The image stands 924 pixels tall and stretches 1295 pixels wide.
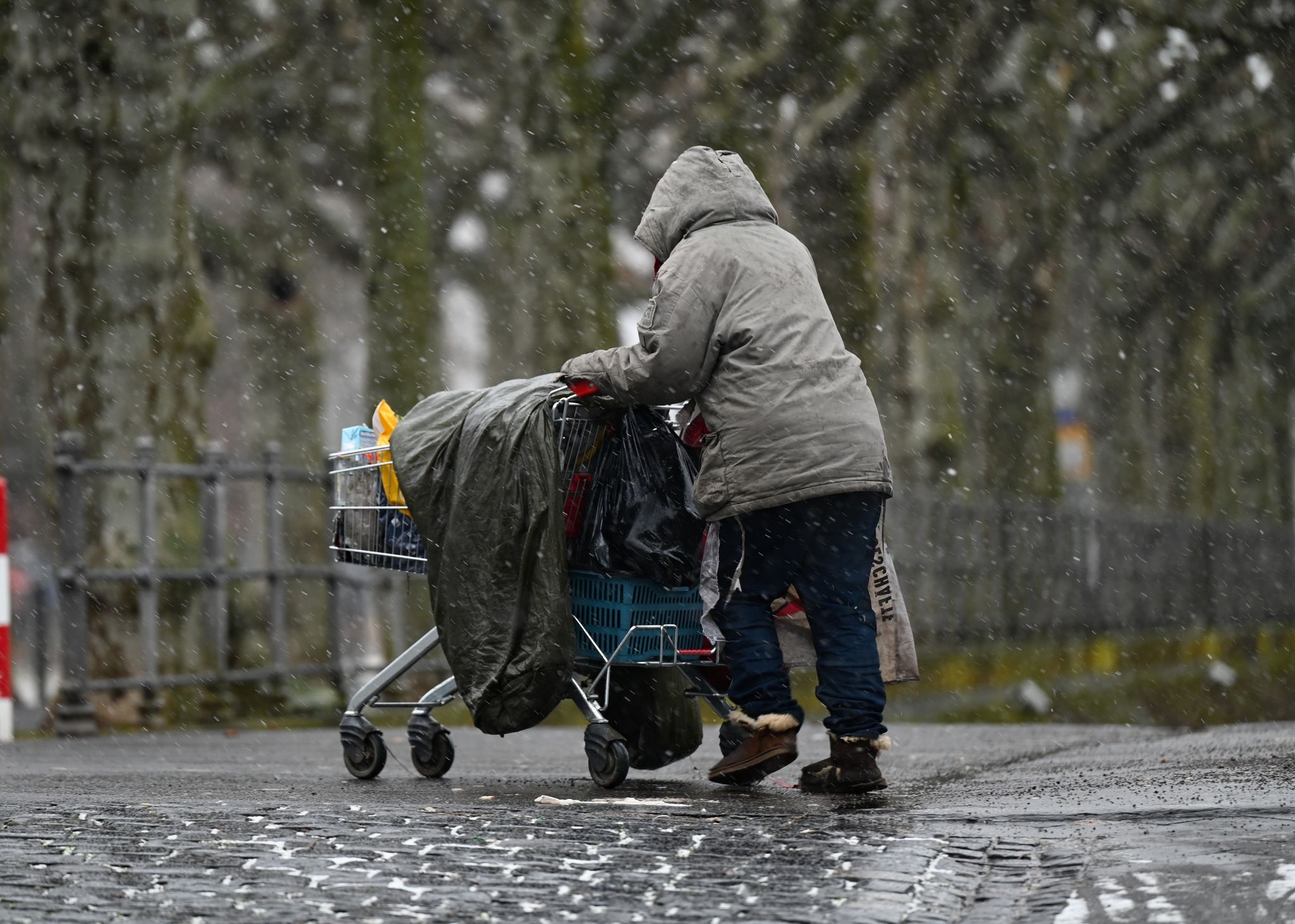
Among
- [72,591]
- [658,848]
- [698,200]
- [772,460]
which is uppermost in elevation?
[698,200]

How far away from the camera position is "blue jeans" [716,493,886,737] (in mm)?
6512

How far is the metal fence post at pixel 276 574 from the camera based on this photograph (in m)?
12.8

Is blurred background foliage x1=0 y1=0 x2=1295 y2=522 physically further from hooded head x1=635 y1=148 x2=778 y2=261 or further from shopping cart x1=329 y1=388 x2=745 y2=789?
hooded head x1=635 y1=148 x2=778 y2=261

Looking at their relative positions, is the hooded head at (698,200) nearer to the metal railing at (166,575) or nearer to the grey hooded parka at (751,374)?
the grey hooded parka at (751,374)

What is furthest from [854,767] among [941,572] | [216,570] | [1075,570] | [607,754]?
[1075,570]

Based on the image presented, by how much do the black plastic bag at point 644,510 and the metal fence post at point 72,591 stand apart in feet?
16.6

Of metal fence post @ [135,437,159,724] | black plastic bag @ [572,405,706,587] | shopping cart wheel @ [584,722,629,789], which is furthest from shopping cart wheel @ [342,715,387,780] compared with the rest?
metal fence post @ [135,437,159,724]

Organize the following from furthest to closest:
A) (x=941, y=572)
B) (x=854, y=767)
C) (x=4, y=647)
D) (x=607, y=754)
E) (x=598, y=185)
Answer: (x=941, y=572) < (x=598, y=185) < (x=4, y=647) < (x=607, y=754) < (x=854, y=767)

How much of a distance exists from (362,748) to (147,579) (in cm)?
462

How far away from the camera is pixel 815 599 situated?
6555 millimetres

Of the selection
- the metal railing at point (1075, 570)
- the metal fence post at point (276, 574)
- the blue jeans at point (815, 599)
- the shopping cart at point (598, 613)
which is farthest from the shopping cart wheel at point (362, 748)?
the metal railing at point (1075, 570)

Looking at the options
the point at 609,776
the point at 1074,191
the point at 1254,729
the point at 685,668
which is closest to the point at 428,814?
the point at 609,776

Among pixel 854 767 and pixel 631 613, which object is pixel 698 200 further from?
pixel 854 767

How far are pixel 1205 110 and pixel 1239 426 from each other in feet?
46.2
